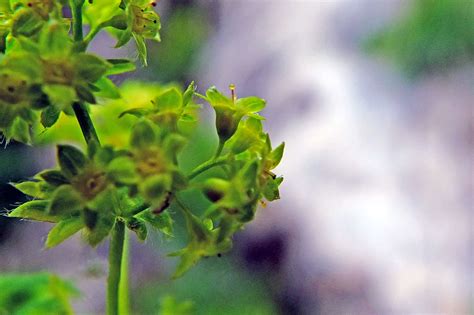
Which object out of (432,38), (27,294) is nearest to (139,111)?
(27,294)

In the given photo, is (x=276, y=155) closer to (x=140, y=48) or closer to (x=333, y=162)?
(x=140, y=48)

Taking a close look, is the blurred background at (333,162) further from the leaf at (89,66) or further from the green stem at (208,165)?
the leaf at (89,66)

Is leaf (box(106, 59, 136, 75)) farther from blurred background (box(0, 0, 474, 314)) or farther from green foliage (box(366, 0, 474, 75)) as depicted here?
green foliage (box(366, 0, 474, 75))

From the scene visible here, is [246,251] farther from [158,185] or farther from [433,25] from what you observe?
[158,185]

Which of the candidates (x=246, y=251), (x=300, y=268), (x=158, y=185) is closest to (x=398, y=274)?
(x=300, y=268)

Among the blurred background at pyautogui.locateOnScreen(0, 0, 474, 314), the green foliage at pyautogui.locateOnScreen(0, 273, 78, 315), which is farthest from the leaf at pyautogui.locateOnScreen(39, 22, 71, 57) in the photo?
the blurred background at pyautogui.locateOnScreen(0, 0, 474, 314)

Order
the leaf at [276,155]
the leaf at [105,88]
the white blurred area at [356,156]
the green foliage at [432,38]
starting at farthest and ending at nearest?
the green foliage at [432,38] < the white blurred area at [356,156] < the leaf at [276,155] < the leaf at [105,88]

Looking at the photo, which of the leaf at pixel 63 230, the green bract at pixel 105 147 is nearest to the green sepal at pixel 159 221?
the green bract at pixel 105 147
